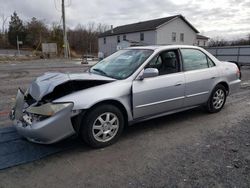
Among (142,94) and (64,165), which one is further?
(142,94)

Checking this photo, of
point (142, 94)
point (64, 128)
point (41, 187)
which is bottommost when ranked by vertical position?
point (41, 187)

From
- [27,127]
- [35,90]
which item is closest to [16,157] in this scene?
[27,127]

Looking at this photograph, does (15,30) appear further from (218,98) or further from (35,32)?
(218,98)

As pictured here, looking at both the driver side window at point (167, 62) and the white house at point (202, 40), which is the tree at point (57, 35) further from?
the driver side window at point (167, 62)

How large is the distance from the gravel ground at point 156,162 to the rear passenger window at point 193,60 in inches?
47.3

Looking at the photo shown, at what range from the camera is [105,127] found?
360 cm

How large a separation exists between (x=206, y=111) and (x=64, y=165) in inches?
140

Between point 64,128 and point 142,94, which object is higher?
point 142,94

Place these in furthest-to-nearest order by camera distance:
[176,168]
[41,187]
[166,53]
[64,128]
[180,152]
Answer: [166,53] → [180,152] → [64,128] → [176,168] → [41,187]

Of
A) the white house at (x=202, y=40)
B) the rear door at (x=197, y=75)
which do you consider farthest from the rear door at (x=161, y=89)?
the white house at (x=202, y=40)

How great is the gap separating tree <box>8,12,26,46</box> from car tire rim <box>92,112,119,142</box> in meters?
56.8

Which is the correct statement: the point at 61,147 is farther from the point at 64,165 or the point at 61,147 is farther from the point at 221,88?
the point at 221,88

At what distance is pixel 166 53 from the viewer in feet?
14.7

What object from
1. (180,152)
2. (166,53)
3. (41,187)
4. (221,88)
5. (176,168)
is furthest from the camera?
(221,88)
